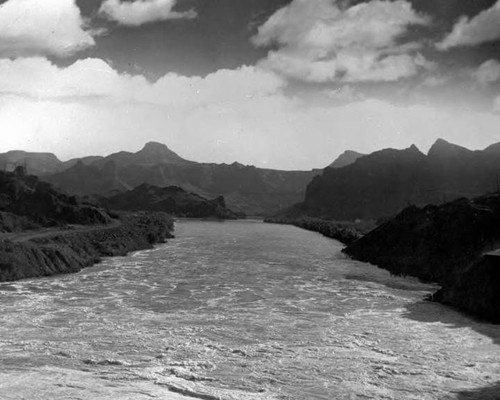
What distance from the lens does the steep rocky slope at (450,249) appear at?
3447 centimetres

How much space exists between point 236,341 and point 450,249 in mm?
34265

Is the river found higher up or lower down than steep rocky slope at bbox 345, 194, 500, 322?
lower down

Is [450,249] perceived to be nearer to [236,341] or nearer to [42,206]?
[236,341]

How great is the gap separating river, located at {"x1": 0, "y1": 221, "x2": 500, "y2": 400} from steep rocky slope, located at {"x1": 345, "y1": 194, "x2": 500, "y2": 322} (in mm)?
2072

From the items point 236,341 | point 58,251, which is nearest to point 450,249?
point 236,341

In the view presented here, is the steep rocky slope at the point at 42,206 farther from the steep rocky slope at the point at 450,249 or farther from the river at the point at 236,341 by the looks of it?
the steep rocky slope at the point at 450,249

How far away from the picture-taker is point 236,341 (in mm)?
25750

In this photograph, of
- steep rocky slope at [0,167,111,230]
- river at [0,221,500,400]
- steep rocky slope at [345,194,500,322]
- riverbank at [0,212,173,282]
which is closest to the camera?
river at [0,221,500,400]

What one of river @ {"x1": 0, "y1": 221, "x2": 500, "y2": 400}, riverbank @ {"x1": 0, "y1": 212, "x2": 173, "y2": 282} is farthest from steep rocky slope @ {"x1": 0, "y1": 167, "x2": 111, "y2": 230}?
river @ {"x1": 0, "y1": 221, "x2": 500, "y2": 400}

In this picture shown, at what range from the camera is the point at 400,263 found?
5688 cm

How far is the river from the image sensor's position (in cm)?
1930

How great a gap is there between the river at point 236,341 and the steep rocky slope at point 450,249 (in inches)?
81.6

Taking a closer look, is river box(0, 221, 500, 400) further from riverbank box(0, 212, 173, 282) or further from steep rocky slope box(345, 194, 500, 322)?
riverbank box(0, 212, 173, 282)

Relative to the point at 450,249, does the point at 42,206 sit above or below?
below
